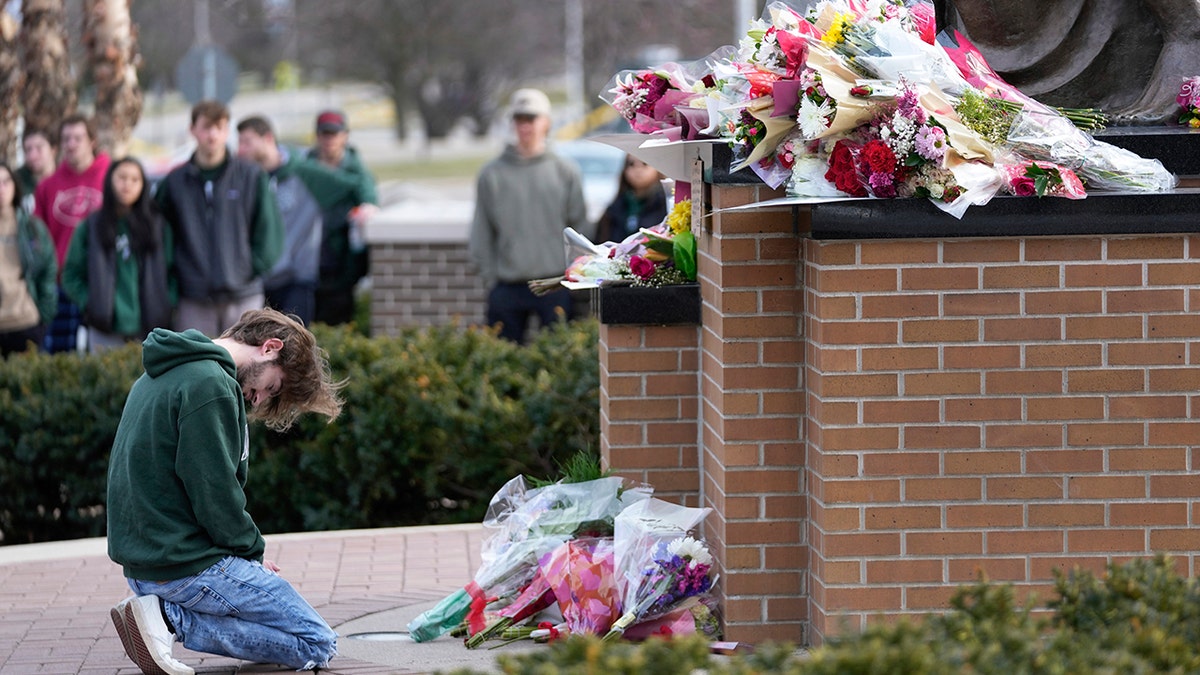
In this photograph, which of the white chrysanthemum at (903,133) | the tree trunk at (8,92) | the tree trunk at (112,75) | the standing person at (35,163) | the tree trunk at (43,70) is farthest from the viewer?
the tree trunk at (112,75)

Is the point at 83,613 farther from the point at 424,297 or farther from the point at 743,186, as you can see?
the point at 424,297

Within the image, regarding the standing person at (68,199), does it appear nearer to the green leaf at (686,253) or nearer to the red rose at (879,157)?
the green leaf at (686,253)

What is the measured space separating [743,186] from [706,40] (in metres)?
32.3

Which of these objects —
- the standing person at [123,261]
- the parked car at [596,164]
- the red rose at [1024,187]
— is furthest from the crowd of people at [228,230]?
the parked car at [596,164]

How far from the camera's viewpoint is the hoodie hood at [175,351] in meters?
4.88

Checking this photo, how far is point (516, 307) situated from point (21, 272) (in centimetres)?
297

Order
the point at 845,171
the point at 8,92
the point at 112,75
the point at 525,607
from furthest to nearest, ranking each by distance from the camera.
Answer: the point at 112,75 → the point at 8,92 → the point at 525,607 → the point at 845,171

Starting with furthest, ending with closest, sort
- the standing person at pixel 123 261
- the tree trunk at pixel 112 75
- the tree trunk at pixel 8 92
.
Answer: the tree trunk at pixel 112 75
the tree trunk at pixel 8 92
the standing person at pixel 123 261

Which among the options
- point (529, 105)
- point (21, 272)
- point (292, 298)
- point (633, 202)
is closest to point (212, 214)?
point (21, 272)

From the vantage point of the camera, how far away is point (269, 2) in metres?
41.2

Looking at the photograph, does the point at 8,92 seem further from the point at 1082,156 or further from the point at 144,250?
the point at 1082,156

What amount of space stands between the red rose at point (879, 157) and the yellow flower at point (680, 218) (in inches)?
48.9

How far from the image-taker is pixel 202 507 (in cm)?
484

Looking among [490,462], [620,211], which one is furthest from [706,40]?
[490,462]
